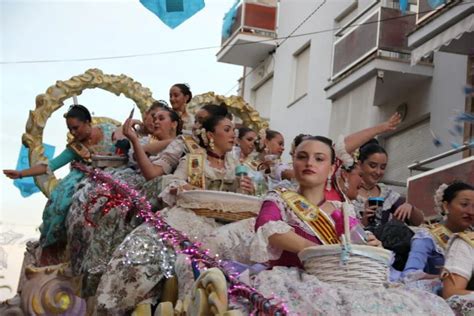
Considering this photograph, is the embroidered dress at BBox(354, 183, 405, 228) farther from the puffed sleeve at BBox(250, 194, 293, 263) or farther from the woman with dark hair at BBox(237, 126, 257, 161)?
the puffed sleeve at BBox(250, 194, 293, 263)

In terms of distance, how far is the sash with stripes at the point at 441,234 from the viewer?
5.30 m

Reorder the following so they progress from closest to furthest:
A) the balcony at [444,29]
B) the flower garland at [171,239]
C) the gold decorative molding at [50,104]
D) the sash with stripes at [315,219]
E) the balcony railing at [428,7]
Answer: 1. the flower garland at [171,239]
2. the sash with stripes at [315,219]
3. the gold decorative molding at [50,104]
4. the balcony at [444,29]
5. the balcony railing at [428,7]

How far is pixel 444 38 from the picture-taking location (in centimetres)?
1202

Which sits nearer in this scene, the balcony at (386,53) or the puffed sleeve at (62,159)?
the puffed sleeve at (62,159)

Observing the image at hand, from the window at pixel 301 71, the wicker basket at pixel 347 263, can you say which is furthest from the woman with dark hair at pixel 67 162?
the window at pixel 301 71

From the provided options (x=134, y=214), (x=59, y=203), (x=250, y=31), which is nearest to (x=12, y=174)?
(x=59, y=203)

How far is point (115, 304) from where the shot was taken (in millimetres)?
4910

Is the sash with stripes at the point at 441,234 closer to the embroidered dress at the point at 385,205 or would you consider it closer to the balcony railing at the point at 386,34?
the embroidered dress at the point at 385,205

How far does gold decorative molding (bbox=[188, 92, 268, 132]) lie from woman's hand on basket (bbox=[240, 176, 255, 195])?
7.22ft

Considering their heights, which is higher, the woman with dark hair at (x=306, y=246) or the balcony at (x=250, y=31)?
the balcony at (x=250, y=31)

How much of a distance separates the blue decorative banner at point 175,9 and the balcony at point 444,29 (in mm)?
3958

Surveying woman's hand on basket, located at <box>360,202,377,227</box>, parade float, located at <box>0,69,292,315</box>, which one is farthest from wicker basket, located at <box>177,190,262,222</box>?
woman's hand on basket, located at <box>360,202,377,227</box>

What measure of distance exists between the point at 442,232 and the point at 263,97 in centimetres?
1743

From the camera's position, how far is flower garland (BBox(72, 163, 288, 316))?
3.63m
